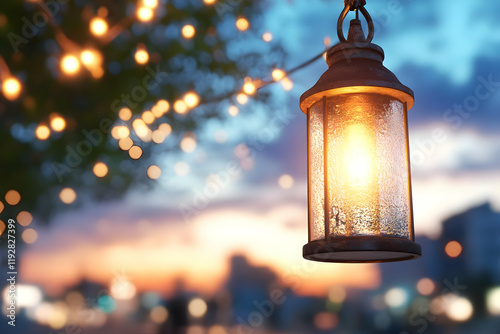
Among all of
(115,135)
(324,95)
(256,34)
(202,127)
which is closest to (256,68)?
(256,34)

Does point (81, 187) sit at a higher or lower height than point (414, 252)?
higher

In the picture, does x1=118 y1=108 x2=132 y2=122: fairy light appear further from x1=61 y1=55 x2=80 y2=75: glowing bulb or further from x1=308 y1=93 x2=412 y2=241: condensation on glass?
x1=308 y1=93 x2=412 y2=241: condensation on glass

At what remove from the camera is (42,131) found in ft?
19.5

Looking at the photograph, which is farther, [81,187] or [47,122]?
[81,187]

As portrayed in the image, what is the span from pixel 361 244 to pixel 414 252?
250mm

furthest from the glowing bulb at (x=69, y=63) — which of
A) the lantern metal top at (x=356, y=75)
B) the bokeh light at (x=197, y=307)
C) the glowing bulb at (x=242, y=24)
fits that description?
the bokeh light at (x=197, y=307)

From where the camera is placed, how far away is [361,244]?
185 centimetres

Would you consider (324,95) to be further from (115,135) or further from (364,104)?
(115,135)

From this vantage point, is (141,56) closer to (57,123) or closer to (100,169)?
(57,123)

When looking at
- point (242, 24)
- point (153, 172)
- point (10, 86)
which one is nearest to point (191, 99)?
point (242, 24)

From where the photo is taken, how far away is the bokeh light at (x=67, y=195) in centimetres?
720

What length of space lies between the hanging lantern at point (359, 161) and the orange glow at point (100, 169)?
17.5 feet

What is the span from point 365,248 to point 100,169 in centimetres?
588

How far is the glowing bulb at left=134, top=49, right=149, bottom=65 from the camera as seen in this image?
6.30 m
